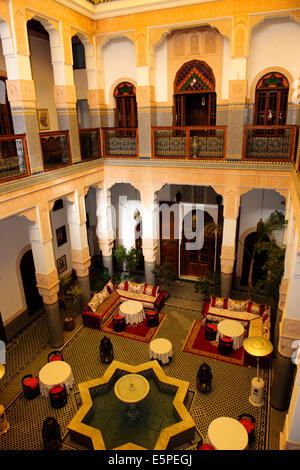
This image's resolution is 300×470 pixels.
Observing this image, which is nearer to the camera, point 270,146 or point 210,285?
point 270,146

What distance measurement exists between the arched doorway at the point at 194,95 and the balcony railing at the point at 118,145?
147 cm

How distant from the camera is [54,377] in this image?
698 cm

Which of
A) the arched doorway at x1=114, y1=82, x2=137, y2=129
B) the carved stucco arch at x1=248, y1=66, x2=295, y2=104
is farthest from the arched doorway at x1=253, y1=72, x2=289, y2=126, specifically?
the arched doorway at x1=114, y1=82, x2=137, y2=129

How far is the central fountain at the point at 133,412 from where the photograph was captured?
5918 millimetres

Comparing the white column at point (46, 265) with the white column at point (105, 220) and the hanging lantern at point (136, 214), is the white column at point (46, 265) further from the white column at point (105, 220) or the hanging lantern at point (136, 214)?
the hanging lantern at point (136, 214)

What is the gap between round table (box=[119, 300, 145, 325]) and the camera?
9.19 metres

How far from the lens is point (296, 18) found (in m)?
7.38

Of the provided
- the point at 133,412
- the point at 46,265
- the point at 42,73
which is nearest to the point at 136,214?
the point at 46,265

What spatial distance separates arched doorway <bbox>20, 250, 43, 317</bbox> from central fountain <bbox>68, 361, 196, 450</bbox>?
348cm

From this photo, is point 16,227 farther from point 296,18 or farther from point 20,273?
point 296,18

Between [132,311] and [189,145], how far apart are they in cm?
457

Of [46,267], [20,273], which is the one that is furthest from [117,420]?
[20,273]

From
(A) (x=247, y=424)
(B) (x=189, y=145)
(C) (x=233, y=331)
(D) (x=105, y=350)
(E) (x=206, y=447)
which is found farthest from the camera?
(B) (x=189, y=145)

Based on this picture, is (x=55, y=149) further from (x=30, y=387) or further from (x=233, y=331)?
(x=233, y=331)
